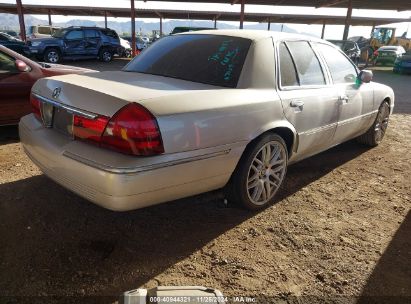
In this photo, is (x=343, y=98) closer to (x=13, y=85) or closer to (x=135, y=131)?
(x=135, y=131)

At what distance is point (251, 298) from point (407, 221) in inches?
73.5

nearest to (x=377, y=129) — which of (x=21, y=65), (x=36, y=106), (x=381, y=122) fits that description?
(x=381, y=122)

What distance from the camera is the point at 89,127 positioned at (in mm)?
2344

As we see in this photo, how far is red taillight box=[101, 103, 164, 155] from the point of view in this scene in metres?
2.18

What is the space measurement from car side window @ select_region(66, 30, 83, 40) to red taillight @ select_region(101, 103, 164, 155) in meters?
16.8

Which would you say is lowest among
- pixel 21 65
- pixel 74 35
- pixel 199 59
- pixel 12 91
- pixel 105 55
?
pixel 105 55

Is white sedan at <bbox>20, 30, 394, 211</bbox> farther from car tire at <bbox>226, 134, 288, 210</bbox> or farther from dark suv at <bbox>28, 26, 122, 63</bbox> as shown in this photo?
dark suv at <bbox>28, 26, 122, 63</bbox>

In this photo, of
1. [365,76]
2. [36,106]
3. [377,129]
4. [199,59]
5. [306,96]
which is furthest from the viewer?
[377,129]

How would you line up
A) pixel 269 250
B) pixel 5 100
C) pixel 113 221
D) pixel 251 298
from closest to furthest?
pixel 251 298 < pixel 269 250 < pixel 113 221 < pixel 5 100

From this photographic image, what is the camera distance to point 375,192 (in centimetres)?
374

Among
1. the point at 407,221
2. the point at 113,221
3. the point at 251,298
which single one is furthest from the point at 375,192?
the point at 113,221

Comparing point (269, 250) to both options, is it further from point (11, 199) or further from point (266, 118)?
point (11, 199)

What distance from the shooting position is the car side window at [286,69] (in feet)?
10.4

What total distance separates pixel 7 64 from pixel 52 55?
13.0 metres
